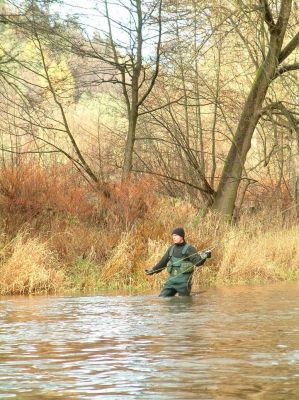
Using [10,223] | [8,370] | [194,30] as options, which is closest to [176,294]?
[10,223]

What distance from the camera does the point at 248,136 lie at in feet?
84.9

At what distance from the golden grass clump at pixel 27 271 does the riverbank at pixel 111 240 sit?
0.02 meters

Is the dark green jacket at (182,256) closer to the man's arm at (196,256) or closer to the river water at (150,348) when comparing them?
the man's arm at (196,256)

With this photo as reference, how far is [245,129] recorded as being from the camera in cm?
2598

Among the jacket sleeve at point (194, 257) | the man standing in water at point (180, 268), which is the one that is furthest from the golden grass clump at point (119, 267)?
the jacket sleeve at point (194, 257)

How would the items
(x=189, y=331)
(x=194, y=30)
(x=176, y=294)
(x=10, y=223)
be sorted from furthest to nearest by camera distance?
1. (x=194, y=30)
2. (x=10, y=223)
3. (x=176, y=294)
4. (x=189, y=331)

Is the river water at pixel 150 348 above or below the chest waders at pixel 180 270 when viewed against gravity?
below

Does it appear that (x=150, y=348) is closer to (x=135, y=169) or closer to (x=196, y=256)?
(x=196, y=256)

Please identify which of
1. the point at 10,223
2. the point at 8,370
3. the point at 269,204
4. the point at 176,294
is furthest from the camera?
the point at 269,204

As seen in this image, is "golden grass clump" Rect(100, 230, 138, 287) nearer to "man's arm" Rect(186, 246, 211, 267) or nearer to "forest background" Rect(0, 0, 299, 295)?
"forest background" Rect(0, 0, 299, 295)

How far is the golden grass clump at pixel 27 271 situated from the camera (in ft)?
61.1

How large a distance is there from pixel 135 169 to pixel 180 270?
924cm

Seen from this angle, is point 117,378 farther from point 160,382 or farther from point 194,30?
point 194,30

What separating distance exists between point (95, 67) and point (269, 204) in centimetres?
838
